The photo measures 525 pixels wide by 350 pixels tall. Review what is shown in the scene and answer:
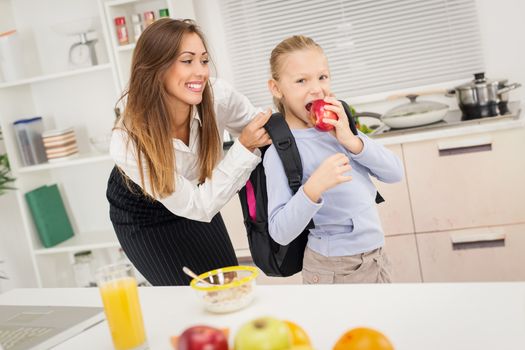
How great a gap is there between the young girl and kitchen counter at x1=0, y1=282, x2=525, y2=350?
0.36 meters

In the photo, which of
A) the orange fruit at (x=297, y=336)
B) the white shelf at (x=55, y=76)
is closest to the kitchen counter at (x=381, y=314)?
the orange fruit at (x=297, y=336)

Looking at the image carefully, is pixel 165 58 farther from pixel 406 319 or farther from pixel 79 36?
pixel 79 36

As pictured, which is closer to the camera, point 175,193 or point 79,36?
point 175,193

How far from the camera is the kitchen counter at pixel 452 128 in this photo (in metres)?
2.97

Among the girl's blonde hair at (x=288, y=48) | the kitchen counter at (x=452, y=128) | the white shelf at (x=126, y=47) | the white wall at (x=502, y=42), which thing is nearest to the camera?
the girl's blonde hair at (x=288, y=48)

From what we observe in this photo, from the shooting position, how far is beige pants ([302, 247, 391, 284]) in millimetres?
1837

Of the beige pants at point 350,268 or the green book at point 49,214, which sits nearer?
the beige pants at point 350,268

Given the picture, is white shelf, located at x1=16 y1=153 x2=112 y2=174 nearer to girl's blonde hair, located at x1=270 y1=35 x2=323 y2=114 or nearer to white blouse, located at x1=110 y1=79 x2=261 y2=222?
white blouse, located at x1=110 y1=79 x2=261 y2=222

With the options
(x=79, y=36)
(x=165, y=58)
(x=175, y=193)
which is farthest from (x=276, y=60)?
(x=79, y=36)

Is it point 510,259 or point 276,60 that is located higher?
point 276,60

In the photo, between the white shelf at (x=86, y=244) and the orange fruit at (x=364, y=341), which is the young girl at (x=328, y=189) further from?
the white shelf at (x=86, y=244)

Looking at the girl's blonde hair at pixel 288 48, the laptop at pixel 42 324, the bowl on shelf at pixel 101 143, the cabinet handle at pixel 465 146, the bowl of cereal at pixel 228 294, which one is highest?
the girl's blonde hair at pixel 288 48

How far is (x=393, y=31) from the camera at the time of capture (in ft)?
11.9

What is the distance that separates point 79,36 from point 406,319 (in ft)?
10.4
